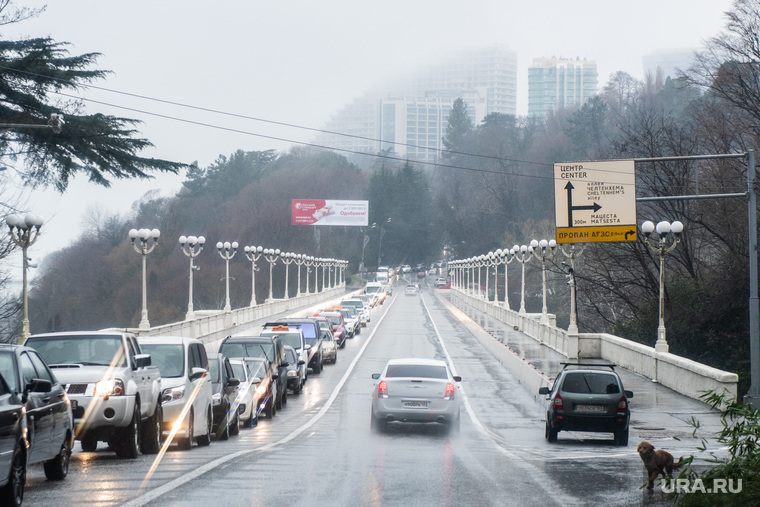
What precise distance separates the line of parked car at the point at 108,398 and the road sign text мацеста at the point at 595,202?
1153cm

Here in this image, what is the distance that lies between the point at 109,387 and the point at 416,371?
374 inches

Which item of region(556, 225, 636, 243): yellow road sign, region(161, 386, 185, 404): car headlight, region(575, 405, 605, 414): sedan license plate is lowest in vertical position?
region(575, 405, 605, 414): sedan license plate

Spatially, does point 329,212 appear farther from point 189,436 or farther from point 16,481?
point 16,481

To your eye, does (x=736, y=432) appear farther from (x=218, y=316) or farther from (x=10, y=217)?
(x=218, y=316)

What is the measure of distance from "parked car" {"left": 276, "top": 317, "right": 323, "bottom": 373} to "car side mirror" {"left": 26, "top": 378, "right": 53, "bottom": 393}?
96.4 feet

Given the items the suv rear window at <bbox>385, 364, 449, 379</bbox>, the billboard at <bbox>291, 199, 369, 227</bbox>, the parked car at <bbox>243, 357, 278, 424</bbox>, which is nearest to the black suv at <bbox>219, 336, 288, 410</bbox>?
the parked car at <bbox>243, 357, 278, 424</bbox>

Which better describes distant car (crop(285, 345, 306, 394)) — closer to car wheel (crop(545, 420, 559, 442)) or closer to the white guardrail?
the white guardrail

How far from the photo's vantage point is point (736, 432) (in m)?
8.45

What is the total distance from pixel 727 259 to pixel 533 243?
373 inches

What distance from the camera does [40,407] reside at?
10.3m

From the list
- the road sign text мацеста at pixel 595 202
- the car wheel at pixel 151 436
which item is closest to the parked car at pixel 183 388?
the car wheel at pixel 151 436

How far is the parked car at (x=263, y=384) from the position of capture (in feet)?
76.9

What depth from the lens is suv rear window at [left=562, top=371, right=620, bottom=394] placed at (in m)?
20.0

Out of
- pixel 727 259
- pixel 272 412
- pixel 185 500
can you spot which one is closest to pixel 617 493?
pixel 185 500
